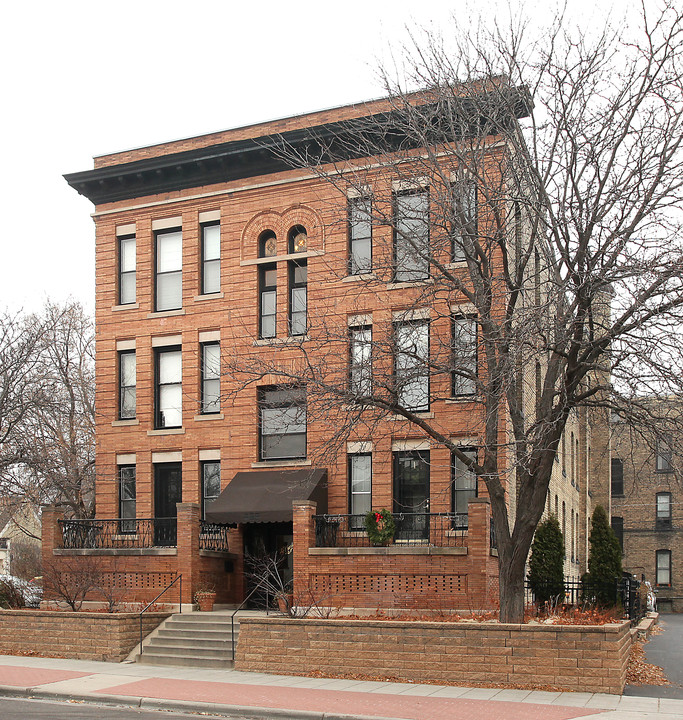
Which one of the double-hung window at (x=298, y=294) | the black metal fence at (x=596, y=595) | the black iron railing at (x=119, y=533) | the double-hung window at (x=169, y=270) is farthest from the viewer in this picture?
the double-hung window at (x=169, y=270)

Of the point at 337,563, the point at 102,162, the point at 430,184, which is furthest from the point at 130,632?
the point at 102,162

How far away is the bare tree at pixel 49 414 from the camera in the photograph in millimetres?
26953

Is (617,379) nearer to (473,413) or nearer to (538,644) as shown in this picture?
(538,644)

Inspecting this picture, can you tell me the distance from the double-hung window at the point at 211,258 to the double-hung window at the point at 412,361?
6883mm

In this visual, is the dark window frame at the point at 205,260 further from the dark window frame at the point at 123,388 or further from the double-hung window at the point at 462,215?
the double-hung window at the point at 462,215

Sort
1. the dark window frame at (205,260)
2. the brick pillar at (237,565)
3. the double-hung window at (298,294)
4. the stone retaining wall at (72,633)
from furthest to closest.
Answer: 1. the dark window frame at (205,260)
2. the double-hung window at (298,294)
3. the brick pillar at (237,565)
4. the stone retaining wall at (72,633)

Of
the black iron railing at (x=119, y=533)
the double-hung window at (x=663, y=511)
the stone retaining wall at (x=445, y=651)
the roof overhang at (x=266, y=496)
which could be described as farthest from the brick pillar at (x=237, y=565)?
the double-hung window at (x=663, y=511)

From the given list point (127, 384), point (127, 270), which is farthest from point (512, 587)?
point (127, 270)

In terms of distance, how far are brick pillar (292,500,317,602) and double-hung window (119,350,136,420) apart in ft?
26.1

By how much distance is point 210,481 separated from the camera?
2614 cm

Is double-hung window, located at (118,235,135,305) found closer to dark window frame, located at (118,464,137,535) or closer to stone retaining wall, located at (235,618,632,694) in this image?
Result: dark window frame, located at (118,464,137,535)

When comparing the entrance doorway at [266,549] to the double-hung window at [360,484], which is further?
the entrance doorway at [266,549]

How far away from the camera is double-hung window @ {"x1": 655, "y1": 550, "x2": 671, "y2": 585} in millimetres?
54938

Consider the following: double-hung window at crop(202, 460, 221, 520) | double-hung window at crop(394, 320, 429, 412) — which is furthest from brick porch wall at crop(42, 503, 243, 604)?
double-hung window at crop(394, 320, 429, 412)
